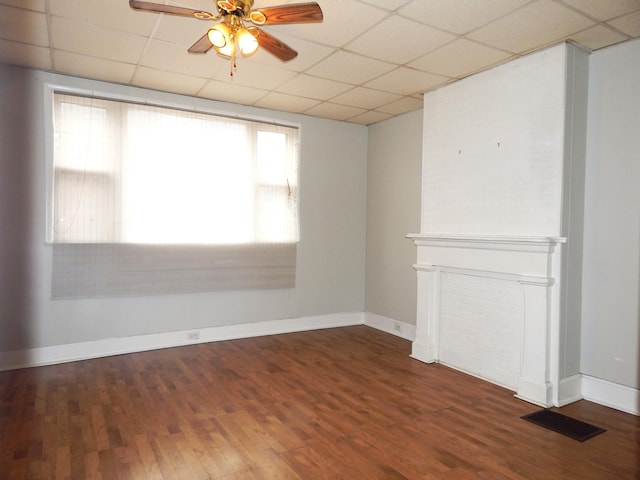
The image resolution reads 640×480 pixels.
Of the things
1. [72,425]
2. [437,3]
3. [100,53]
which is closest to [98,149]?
[100,53]

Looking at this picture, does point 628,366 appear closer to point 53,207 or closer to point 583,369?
point 583,369

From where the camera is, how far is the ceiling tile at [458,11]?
Result: 8.57ft

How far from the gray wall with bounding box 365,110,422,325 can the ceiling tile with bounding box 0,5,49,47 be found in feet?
12.4

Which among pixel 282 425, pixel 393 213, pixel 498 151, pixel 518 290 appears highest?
pixel 498 151

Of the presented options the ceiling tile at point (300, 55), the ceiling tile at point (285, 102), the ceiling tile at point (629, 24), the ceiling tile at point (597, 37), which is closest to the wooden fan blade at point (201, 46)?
the ceiling tile at point (300, 55)

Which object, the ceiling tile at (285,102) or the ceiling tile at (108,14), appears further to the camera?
the ceiling tile at (285,102)

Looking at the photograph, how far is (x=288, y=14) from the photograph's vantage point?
7.37ft

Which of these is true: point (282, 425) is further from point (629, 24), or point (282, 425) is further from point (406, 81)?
point (629, 24)

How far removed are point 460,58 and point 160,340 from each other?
162 inches

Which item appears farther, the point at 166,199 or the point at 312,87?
Result: the point at 166,199

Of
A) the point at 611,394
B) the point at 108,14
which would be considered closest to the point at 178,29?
the point at 108,14

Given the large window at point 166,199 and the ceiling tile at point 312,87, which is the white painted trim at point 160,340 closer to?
the large window at point 166,199

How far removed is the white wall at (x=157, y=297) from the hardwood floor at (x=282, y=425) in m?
0.49

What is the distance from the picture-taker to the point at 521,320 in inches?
133
